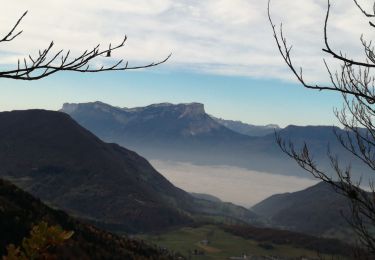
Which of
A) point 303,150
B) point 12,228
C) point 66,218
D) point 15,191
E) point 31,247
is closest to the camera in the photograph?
point 31,247

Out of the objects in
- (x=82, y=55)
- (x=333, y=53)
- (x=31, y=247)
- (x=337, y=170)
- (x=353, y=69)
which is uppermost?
(x=353, y=69)

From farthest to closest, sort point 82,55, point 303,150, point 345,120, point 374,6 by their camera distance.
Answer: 1. point 345,120
2. point 303,150
3. point 374,6
4. point 82,55

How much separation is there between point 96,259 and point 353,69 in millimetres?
112874

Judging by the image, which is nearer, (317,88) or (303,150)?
(317,88)

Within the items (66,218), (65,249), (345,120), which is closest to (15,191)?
(66,218)

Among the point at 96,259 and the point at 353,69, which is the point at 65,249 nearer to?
the point at 96,259

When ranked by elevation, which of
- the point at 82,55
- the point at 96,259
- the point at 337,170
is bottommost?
the point at 96,259

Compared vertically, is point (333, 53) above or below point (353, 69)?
below

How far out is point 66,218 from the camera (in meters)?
149

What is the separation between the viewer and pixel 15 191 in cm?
13225

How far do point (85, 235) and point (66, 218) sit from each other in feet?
43.9

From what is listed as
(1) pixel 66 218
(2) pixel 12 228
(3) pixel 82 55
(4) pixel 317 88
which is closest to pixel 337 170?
(4) pixel 317 88

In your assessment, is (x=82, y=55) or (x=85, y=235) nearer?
(x=82, y=55)

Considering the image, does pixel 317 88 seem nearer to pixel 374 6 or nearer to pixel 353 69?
pixel 374 6
